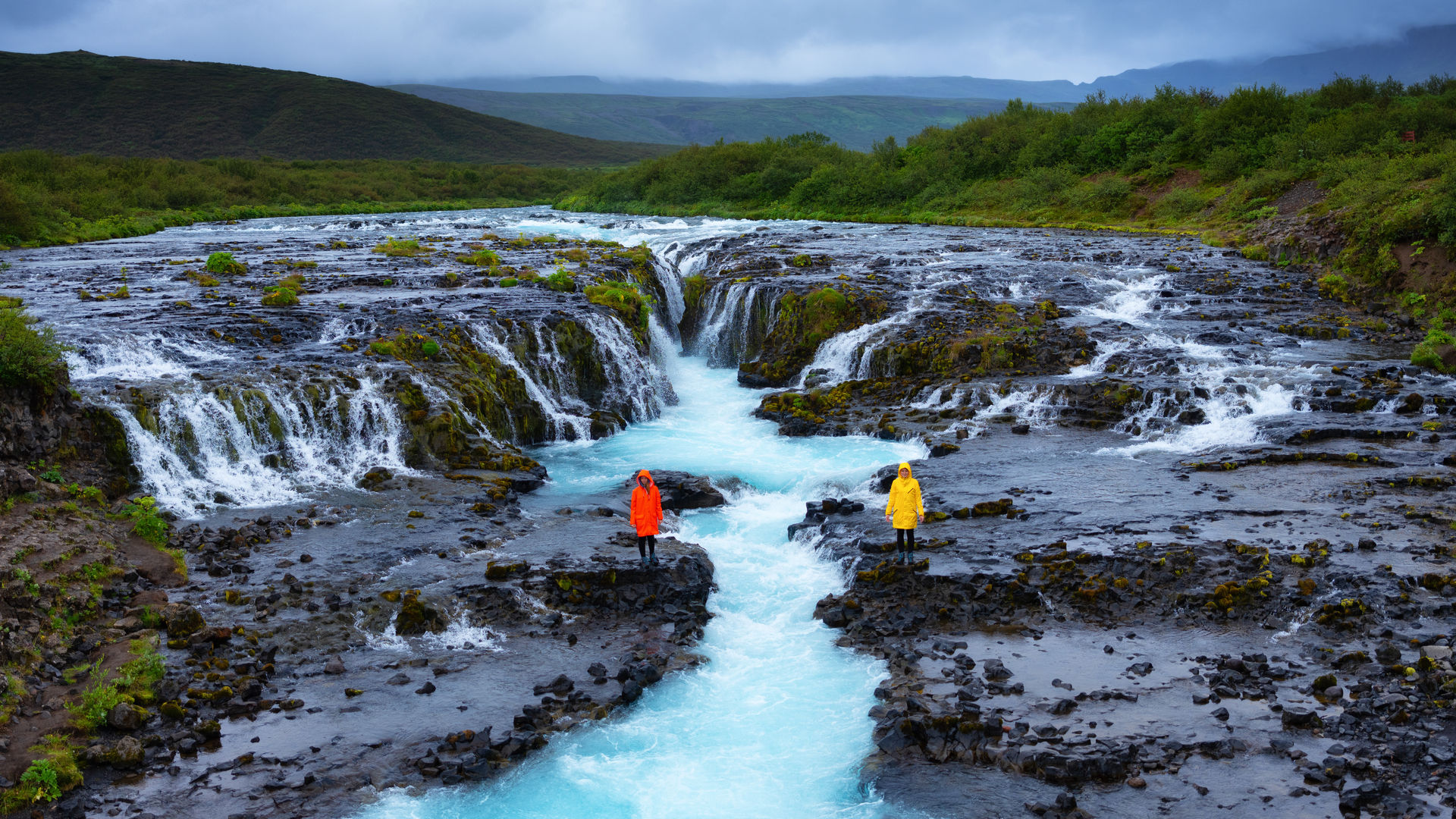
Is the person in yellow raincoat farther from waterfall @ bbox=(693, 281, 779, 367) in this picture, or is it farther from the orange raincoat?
waterfall @ bbox=(693, 281, 779, 367)

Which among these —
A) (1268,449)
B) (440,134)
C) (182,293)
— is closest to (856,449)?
(1268,449)

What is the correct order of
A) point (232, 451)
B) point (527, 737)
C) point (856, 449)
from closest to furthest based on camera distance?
point (527, 737) → point (232, 451) → point (856, 449)

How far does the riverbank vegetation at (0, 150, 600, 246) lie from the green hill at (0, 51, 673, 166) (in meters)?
40.5

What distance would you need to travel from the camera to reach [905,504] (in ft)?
50.5

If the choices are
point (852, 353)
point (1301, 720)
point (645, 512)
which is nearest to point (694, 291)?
point (852, 353)

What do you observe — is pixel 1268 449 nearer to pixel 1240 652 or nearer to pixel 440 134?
pixel 1240 652

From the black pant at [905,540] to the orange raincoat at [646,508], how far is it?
4126 millimetres

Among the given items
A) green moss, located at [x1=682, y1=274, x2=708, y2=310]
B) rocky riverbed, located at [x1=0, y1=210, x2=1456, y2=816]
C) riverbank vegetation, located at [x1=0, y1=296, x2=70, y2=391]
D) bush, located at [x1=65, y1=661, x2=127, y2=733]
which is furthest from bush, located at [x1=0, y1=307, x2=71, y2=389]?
green moss, located at [x1=682, y1=274, x2=708, y2=310]

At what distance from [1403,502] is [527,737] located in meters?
15.9

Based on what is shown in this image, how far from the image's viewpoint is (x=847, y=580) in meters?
15.7

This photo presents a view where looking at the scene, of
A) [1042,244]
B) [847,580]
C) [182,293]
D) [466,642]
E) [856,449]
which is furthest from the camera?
[1042,244]

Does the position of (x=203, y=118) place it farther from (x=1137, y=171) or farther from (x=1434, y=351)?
(x=1434, y=351)

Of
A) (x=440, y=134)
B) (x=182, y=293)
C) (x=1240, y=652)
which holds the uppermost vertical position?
(x=440, y=134)

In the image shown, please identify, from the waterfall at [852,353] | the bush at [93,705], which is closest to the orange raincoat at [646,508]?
the bush at [93,705]
